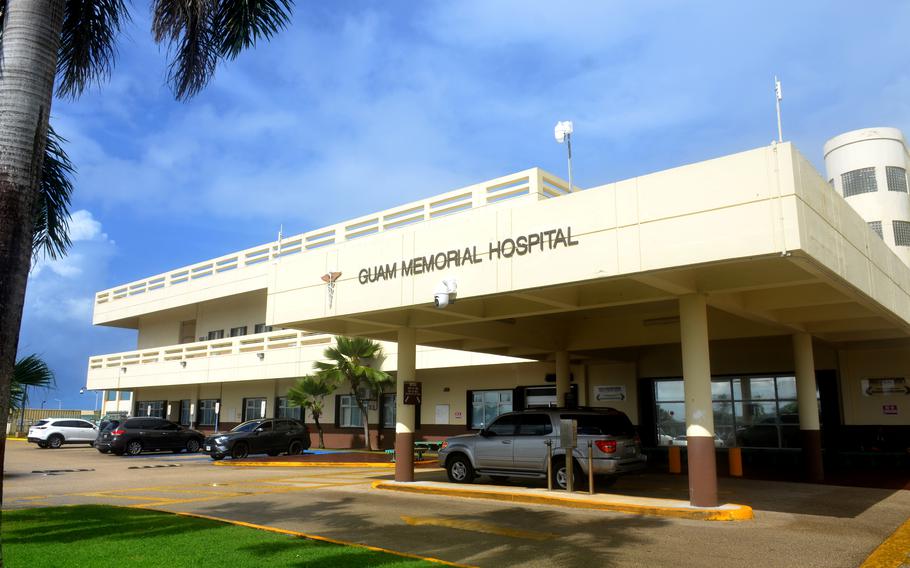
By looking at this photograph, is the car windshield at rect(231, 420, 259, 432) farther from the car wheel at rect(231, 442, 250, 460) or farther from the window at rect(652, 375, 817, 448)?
the window at rect(652, 375, 817, 448)

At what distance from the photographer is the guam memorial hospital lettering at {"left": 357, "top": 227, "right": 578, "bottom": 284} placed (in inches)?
505

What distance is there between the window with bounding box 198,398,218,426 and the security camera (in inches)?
1276

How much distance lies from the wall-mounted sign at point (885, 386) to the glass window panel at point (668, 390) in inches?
225

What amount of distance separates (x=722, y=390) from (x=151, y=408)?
38.4 metres

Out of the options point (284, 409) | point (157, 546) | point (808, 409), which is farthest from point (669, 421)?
point (284, 409)

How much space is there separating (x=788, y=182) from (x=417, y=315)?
9.69 meters

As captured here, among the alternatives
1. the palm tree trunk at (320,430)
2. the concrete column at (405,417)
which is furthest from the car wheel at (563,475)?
the palm tree trunk at (320,430)

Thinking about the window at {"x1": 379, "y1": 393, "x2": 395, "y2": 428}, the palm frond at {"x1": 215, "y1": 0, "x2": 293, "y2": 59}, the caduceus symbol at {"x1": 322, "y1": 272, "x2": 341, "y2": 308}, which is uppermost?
the palm frond at {"x1": 215, "y1": 0, "x2": 293, "y2": 59}

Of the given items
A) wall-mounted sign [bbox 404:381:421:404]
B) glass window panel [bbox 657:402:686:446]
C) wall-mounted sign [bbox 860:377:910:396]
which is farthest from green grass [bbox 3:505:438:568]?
wall-mounted sign [bbox 860:377:910:396]

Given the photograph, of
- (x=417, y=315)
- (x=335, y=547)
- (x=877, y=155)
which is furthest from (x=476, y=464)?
(x=877, y=155)

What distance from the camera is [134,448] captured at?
103 ft

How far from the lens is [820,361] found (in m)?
23.2

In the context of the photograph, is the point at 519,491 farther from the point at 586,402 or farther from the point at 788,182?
the point at 586,402

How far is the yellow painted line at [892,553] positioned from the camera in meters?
8.70
